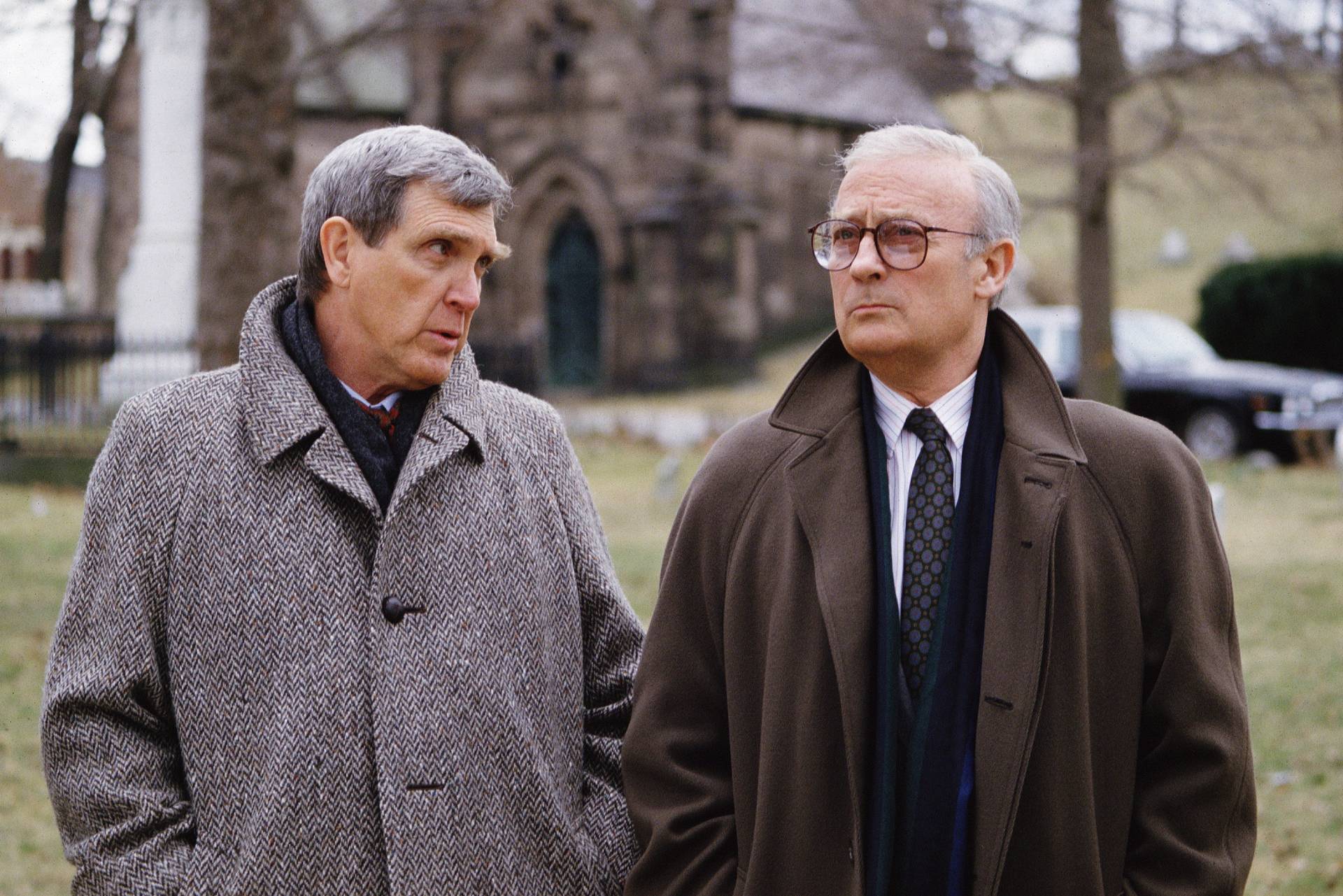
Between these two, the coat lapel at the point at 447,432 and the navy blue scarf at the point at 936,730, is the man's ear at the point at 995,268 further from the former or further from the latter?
the coat lapel at the point at 447,432

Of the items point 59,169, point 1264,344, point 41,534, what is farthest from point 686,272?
point 41,534

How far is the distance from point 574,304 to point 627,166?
276 centimetres

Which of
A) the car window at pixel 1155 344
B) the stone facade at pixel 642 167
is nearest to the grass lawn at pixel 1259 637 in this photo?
the car window at pixel 1155 344

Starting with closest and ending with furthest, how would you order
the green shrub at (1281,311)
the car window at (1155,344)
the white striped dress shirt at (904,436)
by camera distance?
the white striped dress shirt at (904,436) → the car window at (1155,344) → the green shrub at (1281,311)

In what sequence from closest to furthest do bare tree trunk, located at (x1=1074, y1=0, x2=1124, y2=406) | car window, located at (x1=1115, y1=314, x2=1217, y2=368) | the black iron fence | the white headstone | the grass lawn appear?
the grass lawn → bare tree trunk, located at (x1=1074, y1=0, x2=1124, y2=406) → the black iron fence → car window, located at (x1=1115, y1=314, x2=1217, y2=368) → the white headstone

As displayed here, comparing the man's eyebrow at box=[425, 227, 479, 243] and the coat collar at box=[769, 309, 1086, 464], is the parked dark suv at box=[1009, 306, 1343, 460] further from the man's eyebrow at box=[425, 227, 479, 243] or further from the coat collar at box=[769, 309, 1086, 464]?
the man's eyebrow at box=[425, 227, 479, 243]

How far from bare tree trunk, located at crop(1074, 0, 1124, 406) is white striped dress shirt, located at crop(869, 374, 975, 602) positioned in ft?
34.6

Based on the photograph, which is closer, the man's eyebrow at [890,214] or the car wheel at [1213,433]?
the man's eyebrow at [890,214]

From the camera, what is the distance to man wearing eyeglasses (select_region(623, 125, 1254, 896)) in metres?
2.42

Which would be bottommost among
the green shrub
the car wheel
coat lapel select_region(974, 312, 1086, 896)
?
the car wheel

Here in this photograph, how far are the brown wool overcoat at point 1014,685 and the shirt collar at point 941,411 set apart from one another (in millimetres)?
70

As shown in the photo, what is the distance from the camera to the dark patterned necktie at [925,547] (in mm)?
2516

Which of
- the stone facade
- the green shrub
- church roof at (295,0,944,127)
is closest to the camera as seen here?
church roof at (295,0,944,127)

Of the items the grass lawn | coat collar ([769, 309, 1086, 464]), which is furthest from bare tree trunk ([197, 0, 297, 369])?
coat collar ([769, 309, 1086, 464])
